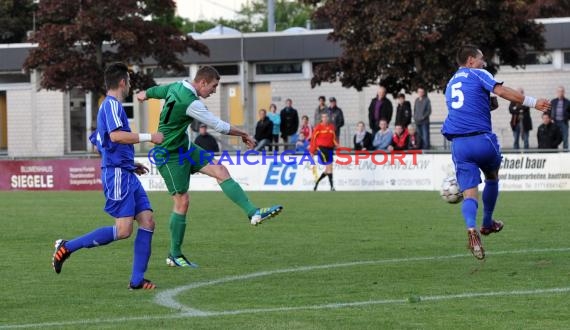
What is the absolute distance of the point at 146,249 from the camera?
9781 millimetres

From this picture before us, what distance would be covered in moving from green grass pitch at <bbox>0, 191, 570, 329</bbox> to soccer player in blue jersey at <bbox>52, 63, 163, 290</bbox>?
0.39 m

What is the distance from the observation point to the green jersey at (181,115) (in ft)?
36.7

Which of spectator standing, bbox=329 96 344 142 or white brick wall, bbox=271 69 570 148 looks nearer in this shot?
spectator standing, bbox=329 96 344 142

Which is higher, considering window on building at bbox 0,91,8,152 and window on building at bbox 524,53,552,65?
window on building at bbox 524,53,552,65

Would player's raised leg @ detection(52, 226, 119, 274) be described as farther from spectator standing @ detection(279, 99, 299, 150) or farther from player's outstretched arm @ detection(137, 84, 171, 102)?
spectator standing @ detection(279, 99, 299, 150)

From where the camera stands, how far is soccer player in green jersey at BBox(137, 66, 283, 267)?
36.8 ft

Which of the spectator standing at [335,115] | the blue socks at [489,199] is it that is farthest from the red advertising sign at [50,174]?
the blue socks at [489,199]

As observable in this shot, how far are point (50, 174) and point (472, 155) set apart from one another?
21907mm

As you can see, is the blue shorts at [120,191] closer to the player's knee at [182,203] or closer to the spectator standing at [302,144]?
the player's knee at [182,203]

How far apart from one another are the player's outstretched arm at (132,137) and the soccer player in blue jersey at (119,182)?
5 centimetres

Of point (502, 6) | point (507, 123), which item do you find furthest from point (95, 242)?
point (507, 123)

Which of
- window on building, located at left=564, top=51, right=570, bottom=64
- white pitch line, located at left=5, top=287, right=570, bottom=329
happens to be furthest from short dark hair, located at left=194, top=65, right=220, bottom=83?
window on building, located at left=564, top=51, right=570, bottom=64

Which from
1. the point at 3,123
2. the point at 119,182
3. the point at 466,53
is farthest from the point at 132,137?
the point at 3,123

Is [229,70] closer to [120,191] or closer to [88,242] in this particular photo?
[88,242]
